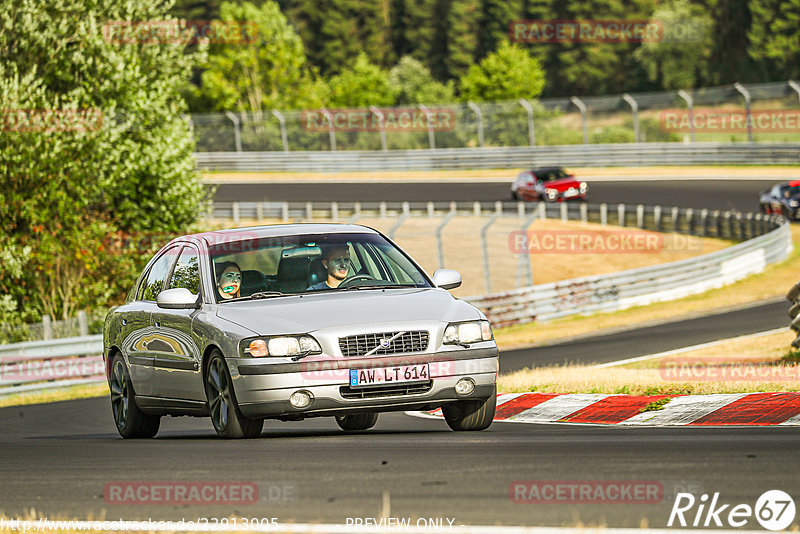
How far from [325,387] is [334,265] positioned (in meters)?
1.34

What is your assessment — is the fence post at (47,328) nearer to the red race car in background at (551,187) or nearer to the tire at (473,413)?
the tire at (473,413)

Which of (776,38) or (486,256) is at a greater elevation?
(776,38)

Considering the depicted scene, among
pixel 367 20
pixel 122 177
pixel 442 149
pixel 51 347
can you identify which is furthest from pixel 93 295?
pixel 367 20

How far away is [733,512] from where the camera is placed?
513cm

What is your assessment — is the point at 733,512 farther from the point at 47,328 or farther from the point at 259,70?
the point at 259,70

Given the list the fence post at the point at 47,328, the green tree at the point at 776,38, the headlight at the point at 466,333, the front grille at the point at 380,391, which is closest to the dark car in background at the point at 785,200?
the fence post at the point at 47,328

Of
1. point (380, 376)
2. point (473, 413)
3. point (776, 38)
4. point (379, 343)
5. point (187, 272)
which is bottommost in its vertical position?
point (473, 413)

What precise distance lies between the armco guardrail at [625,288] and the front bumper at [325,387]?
18603 millimetres

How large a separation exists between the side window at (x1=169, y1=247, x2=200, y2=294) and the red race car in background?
38961 millimetres

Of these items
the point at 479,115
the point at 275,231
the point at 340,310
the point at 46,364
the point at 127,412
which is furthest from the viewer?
the point at 479,115

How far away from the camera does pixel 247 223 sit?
4744cm

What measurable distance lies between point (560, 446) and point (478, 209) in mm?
36040

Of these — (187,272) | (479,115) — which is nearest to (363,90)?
(479,115)

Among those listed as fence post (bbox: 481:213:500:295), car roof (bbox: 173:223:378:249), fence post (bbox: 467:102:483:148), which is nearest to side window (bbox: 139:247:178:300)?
car roof (bbox: 173:223:378:249)
